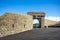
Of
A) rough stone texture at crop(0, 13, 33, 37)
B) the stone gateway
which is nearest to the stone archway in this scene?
the stone gateway

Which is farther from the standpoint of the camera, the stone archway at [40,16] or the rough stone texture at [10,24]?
the stone archway at [40,16]

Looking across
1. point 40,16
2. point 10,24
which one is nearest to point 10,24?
point 10,24

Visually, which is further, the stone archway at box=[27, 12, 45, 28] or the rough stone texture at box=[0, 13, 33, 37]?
the stone archway at box=[27, 12, 45, 28]

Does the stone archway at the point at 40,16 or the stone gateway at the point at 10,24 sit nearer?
the stone gateway at the point at 10,24

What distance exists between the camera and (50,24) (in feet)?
144

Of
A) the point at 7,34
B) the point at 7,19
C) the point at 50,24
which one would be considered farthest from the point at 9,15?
the point at 50,24

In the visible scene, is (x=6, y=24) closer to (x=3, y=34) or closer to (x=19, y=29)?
(x=3, y=34)

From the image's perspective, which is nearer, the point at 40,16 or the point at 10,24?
the point at 10,24

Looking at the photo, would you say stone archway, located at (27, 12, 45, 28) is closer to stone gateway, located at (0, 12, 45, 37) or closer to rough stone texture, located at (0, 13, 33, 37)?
stone gateway, located at (0, 12, 45, 37)

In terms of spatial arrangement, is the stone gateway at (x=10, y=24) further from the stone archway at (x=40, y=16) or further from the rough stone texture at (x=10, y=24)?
the stone archway at (x=40, y=16)

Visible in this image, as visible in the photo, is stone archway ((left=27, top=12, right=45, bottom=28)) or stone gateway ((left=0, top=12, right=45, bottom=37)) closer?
stone gateway ((left=0, top=12, right=45, bottom=37))

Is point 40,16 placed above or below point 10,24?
above

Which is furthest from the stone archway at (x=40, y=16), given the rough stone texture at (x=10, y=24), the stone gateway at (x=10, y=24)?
the rough stone texture at (x=10, y=24)

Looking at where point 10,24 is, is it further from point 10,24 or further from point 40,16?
point 40,16
